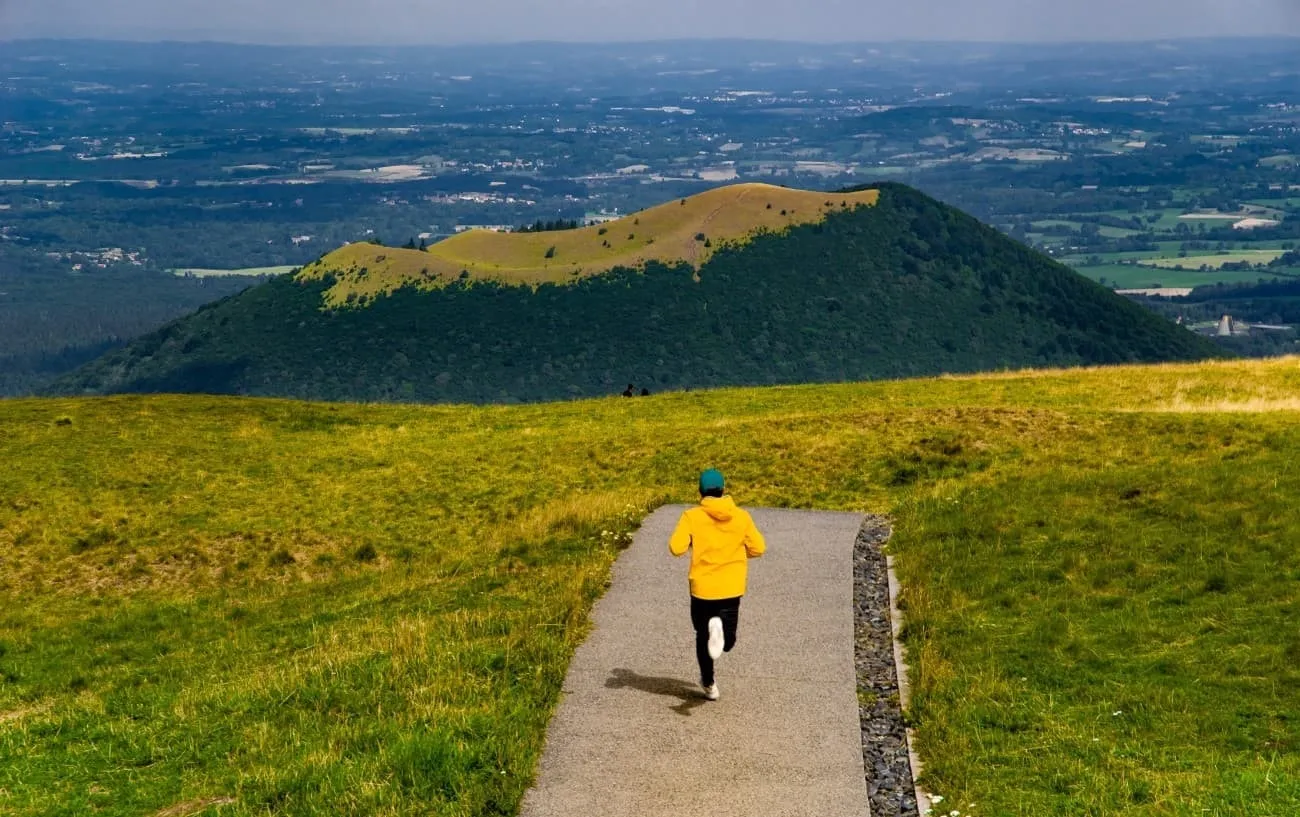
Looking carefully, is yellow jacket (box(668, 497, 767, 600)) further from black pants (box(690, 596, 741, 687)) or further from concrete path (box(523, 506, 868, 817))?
concrete path (box(523, 506, 868, 817))

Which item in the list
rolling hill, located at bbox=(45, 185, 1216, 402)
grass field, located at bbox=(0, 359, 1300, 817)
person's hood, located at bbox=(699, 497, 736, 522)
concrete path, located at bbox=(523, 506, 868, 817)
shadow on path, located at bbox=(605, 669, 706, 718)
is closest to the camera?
concrete path, located at bbox=(523, 506, 868, 817)

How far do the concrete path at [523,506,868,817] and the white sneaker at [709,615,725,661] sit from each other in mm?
654

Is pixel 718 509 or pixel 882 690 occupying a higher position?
pixel 718 509

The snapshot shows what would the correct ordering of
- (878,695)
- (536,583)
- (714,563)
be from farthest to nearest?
1. (536,583)
2. (878,695)
3. (714,563)

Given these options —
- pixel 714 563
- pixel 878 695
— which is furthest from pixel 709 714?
pixel 878 695

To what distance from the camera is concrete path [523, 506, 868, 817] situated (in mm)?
12398

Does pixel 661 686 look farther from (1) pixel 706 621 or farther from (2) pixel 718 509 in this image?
(2) pixel 718 509

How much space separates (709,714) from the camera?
1435cm

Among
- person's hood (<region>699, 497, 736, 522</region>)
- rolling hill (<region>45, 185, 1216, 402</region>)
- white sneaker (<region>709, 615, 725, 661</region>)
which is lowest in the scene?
rolling hill (<region>45, 185, 1216, 402</region>)

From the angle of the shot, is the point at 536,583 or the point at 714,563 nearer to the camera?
the point at 714,563

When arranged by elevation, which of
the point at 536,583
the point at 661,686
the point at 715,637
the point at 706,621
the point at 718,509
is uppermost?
the point at 718,509

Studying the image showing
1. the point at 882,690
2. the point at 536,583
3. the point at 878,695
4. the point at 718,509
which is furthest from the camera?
the point at 536,583

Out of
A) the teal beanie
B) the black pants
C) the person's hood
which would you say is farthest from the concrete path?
the teal beanie

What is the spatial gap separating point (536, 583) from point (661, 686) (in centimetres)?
499
